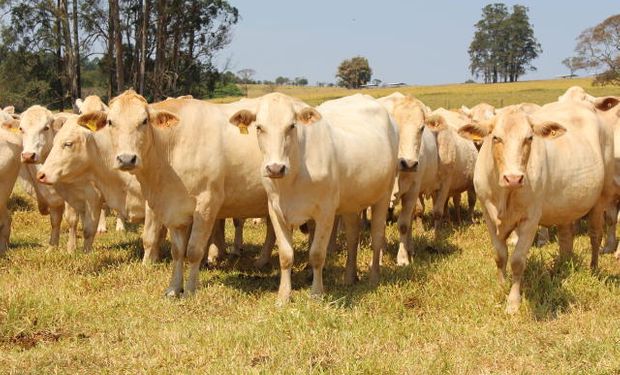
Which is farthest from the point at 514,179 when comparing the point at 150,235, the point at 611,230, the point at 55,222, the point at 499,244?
the point at 55,222

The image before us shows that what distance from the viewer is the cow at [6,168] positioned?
9.32 meters

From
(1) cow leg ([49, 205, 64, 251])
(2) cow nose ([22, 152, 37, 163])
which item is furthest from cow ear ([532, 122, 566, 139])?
(1) cow leg ([49, 205, 64, 251])

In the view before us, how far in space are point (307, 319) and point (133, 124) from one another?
2.76 metres

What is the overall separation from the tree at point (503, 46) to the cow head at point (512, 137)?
10268 centimetres

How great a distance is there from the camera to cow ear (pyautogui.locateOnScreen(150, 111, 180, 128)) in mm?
7078

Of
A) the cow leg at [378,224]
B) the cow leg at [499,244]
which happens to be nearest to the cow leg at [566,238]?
the cow leg at [499,244]

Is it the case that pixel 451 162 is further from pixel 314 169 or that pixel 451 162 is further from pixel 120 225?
pixel 120 225

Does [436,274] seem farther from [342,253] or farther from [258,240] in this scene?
[258,240]

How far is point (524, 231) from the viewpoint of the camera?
6.55 metres

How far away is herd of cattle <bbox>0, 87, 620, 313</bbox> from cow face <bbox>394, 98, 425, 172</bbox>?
0.02m

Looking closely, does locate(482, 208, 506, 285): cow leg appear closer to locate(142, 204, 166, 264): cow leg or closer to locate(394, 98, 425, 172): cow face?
locate(394, 98, 425, 172): cow face

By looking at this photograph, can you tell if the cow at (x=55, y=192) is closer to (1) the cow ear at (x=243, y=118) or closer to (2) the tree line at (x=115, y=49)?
(1) the cow ear at (x=243, y=118)

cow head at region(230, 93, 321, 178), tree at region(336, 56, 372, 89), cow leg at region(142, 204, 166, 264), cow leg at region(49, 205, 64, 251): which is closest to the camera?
cow head at region(230, 93, 321, 178)

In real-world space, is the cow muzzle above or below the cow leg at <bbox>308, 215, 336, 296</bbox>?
above
